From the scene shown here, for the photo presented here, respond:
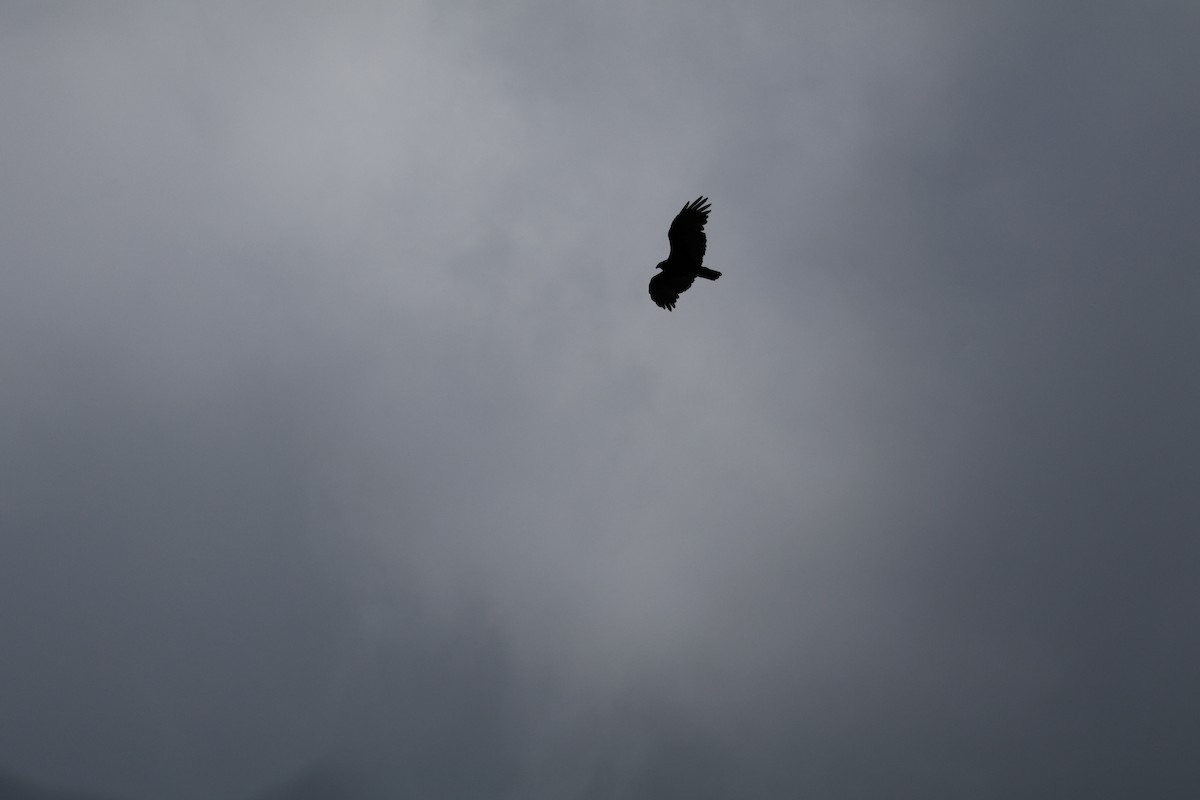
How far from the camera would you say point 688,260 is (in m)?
38.5

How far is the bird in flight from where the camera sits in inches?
1492

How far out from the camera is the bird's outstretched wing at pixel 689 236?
3791 cm

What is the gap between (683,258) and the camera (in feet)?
126

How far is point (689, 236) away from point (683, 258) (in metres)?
1.04

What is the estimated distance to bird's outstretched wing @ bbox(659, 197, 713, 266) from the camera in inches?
1492

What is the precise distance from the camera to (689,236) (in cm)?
3788

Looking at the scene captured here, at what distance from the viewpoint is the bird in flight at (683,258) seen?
37.9 metres
